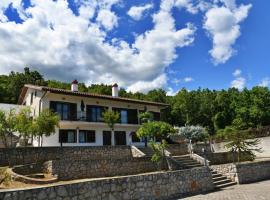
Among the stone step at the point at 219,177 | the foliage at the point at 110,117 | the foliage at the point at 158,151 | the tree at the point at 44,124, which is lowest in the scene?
the stone step at the point at 219,177

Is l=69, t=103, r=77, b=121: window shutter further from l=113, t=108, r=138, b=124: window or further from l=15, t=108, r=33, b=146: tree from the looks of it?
l=15, t=108, r=33, b=146: tree

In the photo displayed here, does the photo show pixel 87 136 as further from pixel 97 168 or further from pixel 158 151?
pixel 97 168

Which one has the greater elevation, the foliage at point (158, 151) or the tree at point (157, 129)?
the tree at point (157, 129)

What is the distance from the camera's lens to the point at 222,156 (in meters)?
25.5

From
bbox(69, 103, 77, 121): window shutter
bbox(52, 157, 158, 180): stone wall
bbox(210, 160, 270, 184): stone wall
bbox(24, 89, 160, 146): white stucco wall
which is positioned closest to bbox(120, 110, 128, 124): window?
bbox(24, 89, 160, 146): white stucco wall

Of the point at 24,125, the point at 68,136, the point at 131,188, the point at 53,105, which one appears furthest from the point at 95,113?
the point at 131,188

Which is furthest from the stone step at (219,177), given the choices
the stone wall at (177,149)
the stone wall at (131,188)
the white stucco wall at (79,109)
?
the white stucco wall at (79,109)

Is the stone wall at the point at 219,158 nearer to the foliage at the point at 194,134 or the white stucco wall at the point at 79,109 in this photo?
the white stucco wall at the point at 79,109

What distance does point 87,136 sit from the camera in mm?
29344

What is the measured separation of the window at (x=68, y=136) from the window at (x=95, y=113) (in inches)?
86.1

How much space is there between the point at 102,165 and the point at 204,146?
1544 cm

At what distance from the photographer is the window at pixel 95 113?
1168 inches

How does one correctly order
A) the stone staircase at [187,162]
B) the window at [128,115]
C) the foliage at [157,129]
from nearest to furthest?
1. the stone staircase at [187,162]
2. the foliage at [157,129]
3. the window at [128,115]

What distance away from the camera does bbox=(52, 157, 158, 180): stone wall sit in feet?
54.2
